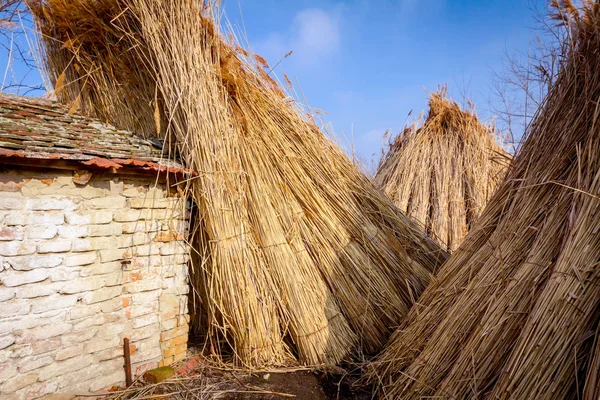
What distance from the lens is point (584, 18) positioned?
2561 mm

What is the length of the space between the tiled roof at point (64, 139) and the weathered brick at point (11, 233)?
0.49m

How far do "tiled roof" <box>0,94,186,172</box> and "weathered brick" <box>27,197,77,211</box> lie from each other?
1.10 ft

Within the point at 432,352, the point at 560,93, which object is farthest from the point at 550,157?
the point at 432,352

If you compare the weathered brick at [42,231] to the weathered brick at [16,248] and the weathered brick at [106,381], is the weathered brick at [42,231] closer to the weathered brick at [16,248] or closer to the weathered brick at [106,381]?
the weathered brick at [16,248]

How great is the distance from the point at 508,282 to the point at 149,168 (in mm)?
2817

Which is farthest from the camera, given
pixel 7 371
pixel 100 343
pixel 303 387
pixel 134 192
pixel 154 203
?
pixel 154 203

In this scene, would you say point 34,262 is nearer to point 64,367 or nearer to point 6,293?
point 6,293

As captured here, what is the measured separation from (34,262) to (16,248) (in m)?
0.15

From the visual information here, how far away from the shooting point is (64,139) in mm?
3092

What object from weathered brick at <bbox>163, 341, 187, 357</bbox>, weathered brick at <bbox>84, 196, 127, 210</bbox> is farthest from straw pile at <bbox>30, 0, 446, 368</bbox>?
weathered brick at <bbox>84, 196, 127, 210</bbox>

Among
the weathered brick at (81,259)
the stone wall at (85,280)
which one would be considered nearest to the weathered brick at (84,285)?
the stone wall at (85,280)

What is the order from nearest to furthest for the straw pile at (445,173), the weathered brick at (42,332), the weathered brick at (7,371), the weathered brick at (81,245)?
1. the weathered brick at (7,371)
2. the weathered brick at (42,332)
3. the weathered brick at (81,245)
4. the straw pile at (445,173)

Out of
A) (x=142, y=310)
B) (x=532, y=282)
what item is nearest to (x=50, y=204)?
(x=142, y=310)

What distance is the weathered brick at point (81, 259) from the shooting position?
2.82m
